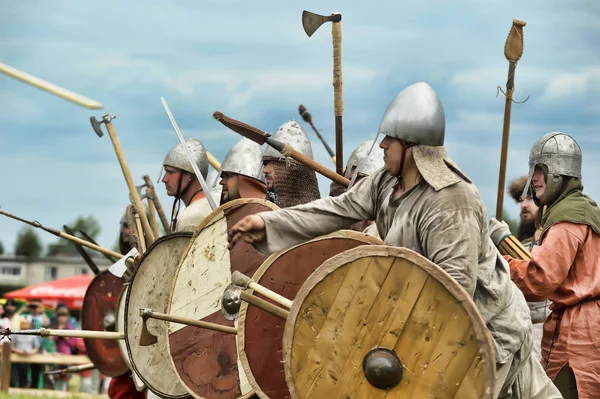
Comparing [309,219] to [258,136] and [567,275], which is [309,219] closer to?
[258,136]

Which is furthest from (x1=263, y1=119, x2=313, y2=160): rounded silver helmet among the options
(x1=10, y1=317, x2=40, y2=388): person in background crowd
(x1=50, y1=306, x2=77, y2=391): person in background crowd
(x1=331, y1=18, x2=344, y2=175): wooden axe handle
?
(x1=50, y1=306, x2=77, y2=391): person in background crowd

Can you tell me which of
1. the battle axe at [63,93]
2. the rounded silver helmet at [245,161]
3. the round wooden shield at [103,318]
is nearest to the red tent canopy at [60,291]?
the round wooden shield at [103,318]

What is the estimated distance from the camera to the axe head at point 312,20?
638 cm

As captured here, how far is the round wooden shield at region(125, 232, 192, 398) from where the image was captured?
6.84 metres

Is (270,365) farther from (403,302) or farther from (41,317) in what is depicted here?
(41,317)

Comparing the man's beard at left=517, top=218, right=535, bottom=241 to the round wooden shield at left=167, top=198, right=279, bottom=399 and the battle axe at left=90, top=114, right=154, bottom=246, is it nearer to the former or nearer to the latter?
the round wooden shield at left=167, top=198, right=279, bottom=399

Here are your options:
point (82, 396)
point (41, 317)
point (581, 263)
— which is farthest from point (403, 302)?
point (41, 317)

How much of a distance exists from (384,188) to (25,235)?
69279 mm

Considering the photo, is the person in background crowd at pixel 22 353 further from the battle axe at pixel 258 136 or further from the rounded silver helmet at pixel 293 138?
the battle axe at pixel 258 136

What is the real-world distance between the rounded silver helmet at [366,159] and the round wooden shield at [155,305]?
1341 mm

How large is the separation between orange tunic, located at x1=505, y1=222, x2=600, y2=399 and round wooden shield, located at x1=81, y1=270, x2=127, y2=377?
4.00 metres

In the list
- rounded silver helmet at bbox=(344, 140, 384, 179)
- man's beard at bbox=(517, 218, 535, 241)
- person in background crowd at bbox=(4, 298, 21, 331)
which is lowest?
person in background crowd at bbox=(4, 298, 21, 331)

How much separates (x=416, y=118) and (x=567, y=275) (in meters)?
1.68

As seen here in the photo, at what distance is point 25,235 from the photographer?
236 feet
